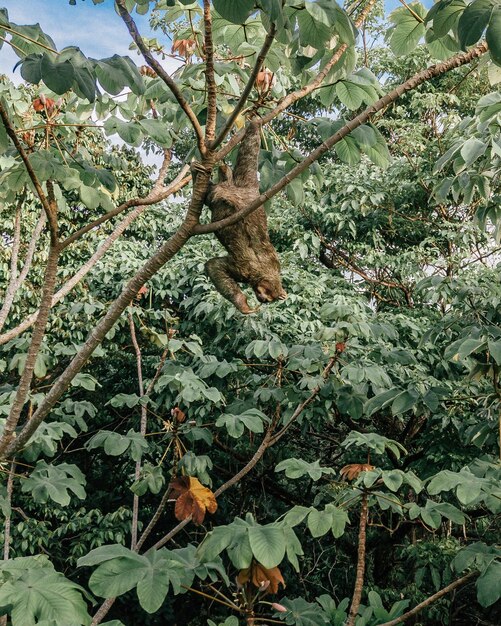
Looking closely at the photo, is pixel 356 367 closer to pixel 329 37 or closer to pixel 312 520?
pixel 312 520

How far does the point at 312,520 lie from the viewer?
5.94 ft

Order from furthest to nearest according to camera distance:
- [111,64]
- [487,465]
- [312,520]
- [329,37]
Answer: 1. [487,465]
2. [312,520]
3. [111,64]
4. [329,37]

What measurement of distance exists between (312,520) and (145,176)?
17.5 feet

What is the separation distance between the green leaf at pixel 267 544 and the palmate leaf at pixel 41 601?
41 centimetres

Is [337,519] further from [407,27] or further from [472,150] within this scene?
[407,27]

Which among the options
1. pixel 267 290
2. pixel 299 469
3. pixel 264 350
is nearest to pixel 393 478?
pixel 299 469

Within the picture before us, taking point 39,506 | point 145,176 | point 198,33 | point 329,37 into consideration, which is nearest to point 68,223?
point 145,176

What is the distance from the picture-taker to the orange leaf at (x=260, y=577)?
1712mm

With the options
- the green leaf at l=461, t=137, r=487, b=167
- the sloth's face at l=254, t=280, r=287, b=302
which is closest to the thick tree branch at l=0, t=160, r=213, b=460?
the sloth's face at l=254, t=280, r=287, b=302

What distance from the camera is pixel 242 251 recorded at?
60.9 inches

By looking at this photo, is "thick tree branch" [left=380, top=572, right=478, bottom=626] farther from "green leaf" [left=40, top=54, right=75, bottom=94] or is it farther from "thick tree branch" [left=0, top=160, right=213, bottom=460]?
"green leaf" [left=40, top=54, right=75, bottom=94]

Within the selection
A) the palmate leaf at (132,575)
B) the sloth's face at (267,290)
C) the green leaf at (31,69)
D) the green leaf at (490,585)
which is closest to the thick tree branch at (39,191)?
the green leaf at (31,69)

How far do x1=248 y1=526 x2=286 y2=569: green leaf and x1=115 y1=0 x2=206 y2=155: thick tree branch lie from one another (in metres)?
0.93

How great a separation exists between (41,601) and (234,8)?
124 cm
